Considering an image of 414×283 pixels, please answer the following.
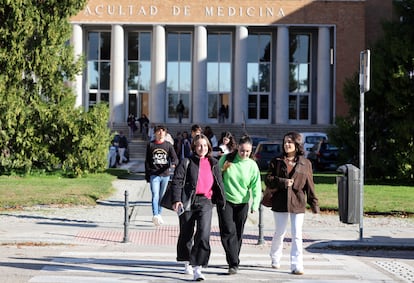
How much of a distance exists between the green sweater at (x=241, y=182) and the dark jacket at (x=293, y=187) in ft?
0.63

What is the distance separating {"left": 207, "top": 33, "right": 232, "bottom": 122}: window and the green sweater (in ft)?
157

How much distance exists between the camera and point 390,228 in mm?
14125

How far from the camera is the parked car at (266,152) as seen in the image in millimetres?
34375

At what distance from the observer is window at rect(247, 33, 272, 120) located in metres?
57.0

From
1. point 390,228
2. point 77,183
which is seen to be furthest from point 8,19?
point 390,228

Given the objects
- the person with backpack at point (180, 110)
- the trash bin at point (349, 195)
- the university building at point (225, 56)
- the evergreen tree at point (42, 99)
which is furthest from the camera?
the person with backpack at point (180, 110)

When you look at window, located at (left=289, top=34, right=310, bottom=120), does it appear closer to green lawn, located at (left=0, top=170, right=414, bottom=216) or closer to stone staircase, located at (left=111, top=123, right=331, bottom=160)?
stone staircase, located at (left=111, top=123, right=331, bottom=160)

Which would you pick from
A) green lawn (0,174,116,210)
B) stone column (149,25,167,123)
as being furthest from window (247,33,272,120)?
green lawn (0,174,116,210)

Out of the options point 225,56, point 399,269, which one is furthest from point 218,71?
A: point 399,269

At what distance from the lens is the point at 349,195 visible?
11578 millimetres

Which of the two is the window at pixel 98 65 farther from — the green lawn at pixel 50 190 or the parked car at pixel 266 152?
the green lawn at pixel 50 190

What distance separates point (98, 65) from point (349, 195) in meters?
46.7

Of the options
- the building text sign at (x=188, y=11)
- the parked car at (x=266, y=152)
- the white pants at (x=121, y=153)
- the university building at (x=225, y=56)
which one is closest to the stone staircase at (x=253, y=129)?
the university building at (x=225, y=56)

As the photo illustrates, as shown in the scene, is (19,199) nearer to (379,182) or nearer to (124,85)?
(379,182)
